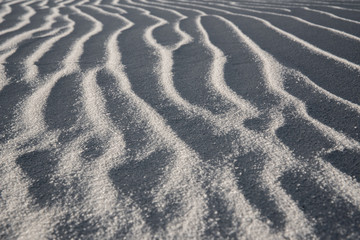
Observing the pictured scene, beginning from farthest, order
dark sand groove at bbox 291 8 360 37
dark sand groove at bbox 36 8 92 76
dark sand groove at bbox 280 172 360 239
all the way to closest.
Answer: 1. dark sand groove at bbox 291 8 360 37
2. dark sand groove at bbox 36 8 92 76
3. dark sand groove at bbox 280 172 360 239

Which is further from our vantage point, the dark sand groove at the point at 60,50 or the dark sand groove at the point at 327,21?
the dark sand groove at the point at 327,21

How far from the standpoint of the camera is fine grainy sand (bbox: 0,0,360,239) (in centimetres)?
81

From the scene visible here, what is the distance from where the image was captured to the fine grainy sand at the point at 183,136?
814 mm

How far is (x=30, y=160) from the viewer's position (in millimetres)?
1065

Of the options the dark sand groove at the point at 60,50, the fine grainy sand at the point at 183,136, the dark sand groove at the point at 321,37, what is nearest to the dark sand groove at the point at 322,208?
the fine grainy sand at the point at 183,136

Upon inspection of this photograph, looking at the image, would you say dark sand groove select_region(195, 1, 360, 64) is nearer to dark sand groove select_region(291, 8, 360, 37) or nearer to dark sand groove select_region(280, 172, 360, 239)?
dark sand groove select_region(291, 8, 360, 37)

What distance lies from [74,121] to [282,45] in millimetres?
1492

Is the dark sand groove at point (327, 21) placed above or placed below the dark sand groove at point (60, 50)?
above

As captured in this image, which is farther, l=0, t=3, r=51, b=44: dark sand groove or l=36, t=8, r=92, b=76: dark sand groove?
l=0, t=3, r=51, b=44: dark sand groove

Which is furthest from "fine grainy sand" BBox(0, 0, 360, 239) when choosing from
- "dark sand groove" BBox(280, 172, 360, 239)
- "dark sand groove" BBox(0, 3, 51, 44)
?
"dark sand groove" BBox(0, 3, 51, 44)

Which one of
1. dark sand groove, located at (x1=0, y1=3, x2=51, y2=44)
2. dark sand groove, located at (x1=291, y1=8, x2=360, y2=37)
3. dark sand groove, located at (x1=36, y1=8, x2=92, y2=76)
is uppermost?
dark sand groove, located at (x1=291, y1=8, x2=360, y2=37)

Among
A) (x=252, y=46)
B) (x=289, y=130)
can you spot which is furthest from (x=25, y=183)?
(x=252, y=46)

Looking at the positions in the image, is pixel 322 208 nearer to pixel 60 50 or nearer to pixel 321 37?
pixel 321 37

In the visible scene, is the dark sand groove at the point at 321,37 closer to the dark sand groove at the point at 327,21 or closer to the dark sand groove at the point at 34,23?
the dark sand groove at the point at 327,21
